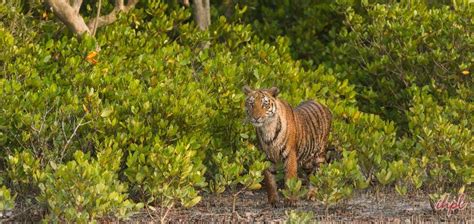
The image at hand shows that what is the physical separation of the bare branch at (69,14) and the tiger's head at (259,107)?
3.45 meters

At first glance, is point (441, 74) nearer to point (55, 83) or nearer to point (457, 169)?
point (457, 169)

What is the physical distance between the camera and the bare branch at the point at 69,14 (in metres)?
13.5

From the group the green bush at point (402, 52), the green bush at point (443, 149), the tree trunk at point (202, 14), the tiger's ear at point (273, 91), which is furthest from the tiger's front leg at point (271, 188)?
the tree trunk at point (202, 14)

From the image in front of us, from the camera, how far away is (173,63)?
13258mm

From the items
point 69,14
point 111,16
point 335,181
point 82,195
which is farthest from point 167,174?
point 111,16

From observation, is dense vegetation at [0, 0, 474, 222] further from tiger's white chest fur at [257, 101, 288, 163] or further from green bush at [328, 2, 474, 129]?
tiger's white chest fur at [257, 101, 288, 163]

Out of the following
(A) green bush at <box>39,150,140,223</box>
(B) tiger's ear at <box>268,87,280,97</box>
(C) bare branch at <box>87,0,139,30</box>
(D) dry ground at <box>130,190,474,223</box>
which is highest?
(B) tiger's ear at <box>268,87,280,97</box>

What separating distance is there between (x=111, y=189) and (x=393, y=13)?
625cm

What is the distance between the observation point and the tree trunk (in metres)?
15.2

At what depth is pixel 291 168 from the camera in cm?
1137

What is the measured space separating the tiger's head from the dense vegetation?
0.42m

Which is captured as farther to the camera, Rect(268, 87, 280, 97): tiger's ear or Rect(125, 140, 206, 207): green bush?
Rect(268, 87, 280, 97): tiger's ear

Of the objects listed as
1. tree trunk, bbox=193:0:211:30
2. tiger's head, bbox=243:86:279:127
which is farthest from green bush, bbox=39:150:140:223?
tree trunk, bbox=193:0:211:30

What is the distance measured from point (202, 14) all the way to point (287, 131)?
169 inches
